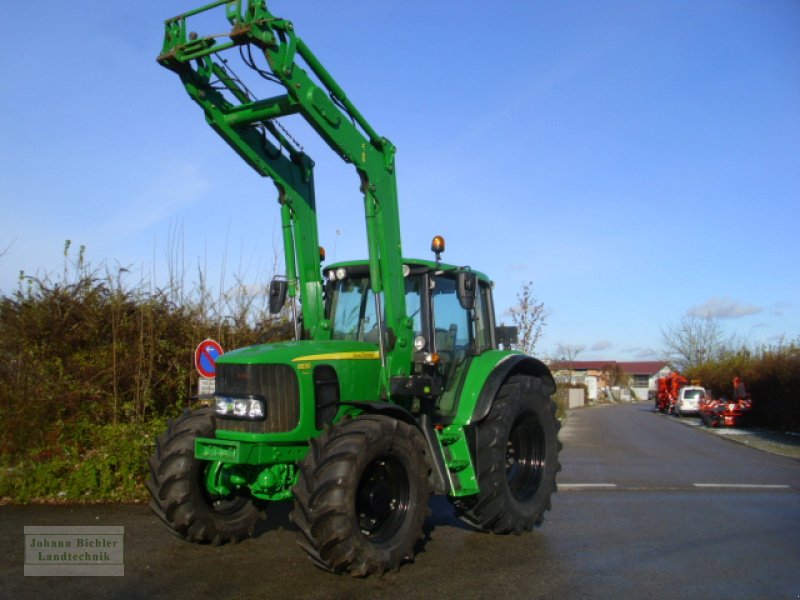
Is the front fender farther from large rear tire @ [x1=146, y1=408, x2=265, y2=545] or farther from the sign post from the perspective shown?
the sign post

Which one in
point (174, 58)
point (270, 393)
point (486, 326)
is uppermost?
point (174, 58)

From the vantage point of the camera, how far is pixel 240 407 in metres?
5.81

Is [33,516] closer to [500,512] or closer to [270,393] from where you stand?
[270,393]

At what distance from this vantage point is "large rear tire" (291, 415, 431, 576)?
5148 mm

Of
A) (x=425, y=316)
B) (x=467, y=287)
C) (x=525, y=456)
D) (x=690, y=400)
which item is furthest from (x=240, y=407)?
(x=690, y=400)

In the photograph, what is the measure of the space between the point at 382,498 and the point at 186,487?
5.33 ft

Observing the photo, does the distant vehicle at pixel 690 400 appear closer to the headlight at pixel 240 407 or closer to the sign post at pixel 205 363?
the sign post at pixel 205 363

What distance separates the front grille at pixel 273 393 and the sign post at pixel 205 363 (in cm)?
373

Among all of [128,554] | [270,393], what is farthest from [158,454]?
[270,393]

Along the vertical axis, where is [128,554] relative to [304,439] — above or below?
below

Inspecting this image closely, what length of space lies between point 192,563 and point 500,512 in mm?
2721

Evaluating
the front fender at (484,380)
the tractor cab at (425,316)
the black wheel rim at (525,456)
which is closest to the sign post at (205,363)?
the tractor cab at (425,316)

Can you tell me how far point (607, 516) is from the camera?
27.1 ft

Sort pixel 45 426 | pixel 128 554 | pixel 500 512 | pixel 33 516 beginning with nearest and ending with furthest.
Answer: pixel 128 554 → pixel 500 512 → pixel 33 516 → pixel 45 426
